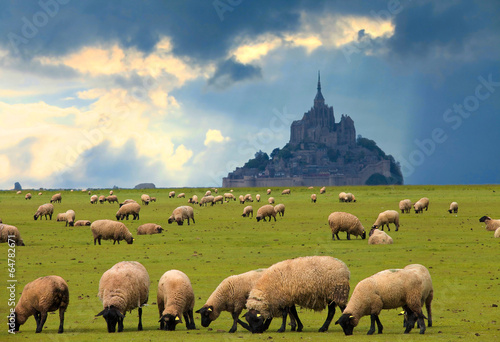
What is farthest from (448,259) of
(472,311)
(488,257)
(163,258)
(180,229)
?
(180,229)

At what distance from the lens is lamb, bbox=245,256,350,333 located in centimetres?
1514

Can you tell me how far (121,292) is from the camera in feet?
49.9

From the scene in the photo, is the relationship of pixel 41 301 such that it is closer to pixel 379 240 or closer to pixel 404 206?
pixel 379 240

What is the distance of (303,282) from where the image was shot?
49.9 ft

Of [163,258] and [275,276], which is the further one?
[163,258]

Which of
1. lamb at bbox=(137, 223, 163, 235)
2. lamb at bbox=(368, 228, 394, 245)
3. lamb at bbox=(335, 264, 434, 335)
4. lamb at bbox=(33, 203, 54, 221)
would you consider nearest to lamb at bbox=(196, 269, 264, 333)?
lamb at bbox=(335, 264, 434, 335)

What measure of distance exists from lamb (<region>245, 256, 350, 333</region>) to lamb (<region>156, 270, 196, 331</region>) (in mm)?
1728

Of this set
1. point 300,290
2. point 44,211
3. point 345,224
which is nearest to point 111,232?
point 345,224

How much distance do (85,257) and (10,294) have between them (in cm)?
905

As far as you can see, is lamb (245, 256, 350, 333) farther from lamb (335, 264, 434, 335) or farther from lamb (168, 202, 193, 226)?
lamb (168, 202, 193, 226)

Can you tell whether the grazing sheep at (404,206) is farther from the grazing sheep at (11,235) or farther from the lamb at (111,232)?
the grazing sheep at (11,235)

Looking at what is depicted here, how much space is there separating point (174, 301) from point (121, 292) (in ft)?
4.48

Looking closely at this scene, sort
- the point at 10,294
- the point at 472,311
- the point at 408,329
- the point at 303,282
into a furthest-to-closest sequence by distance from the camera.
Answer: the point at 10,294
the point at 472,311
the point at 303,282
the point at 408,329

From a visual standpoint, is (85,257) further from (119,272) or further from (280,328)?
(280,328)
